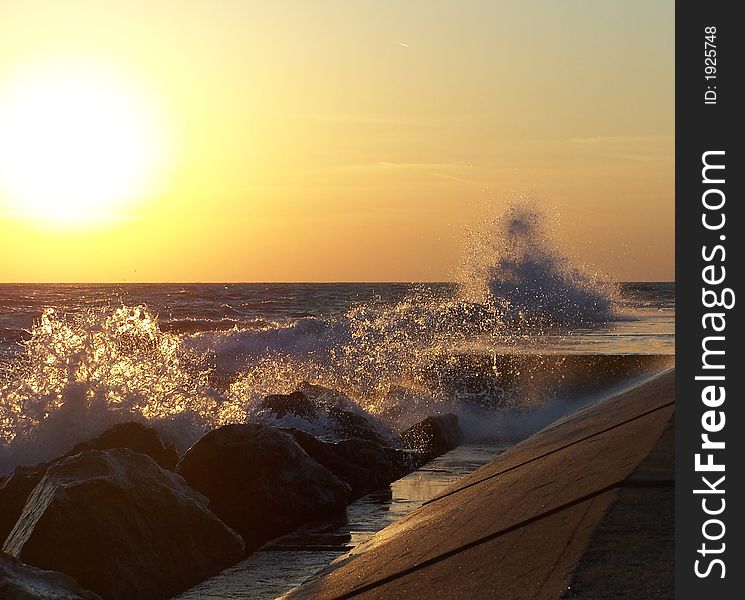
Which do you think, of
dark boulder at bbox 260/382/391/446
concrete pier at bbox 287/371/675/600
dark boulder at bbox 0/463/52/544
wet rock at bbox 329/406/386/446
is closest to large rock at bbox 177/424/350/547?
dark boulder at bbox 0/463/52/544

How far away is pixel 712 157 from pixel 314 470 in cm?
446

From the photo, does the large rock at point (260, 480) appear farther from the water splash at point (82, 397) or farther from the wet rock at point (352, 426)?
the water splash at point (82, 397)

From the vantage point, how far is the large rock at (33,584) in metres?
3.82

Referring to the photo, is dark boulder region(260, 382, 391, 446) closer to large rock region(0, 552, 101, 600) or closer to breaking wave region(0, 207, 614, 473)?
breaking wave region(0, 207, 614, 473)

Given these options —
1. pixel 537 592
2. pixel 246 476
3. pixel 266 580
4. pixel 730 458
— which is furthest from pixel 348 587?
pixel 246 476

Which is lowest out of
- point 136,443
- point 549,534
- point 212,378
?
point 212,378

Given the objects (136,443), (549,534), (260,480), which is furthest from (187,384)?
(549,534)

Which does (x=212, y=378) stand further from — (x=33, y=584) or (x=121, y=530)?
(x=33, y=584)

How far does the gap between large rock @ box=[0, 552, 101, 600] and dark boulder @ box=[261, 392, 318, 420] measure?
5308 mm

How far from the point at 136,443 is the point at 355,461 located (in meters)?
1.67

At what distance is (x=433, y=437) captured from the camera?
30.2 feet

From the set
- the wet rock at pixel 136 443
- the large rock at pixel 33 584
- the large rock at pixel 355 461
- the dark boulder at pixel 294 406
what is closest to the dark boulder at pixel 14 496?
Result: the wet rock at pixel 136 443

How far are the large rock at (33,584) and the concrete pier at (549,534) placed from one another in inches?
39.1

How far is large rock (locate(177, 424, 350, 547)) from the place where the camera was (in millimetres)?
6270
